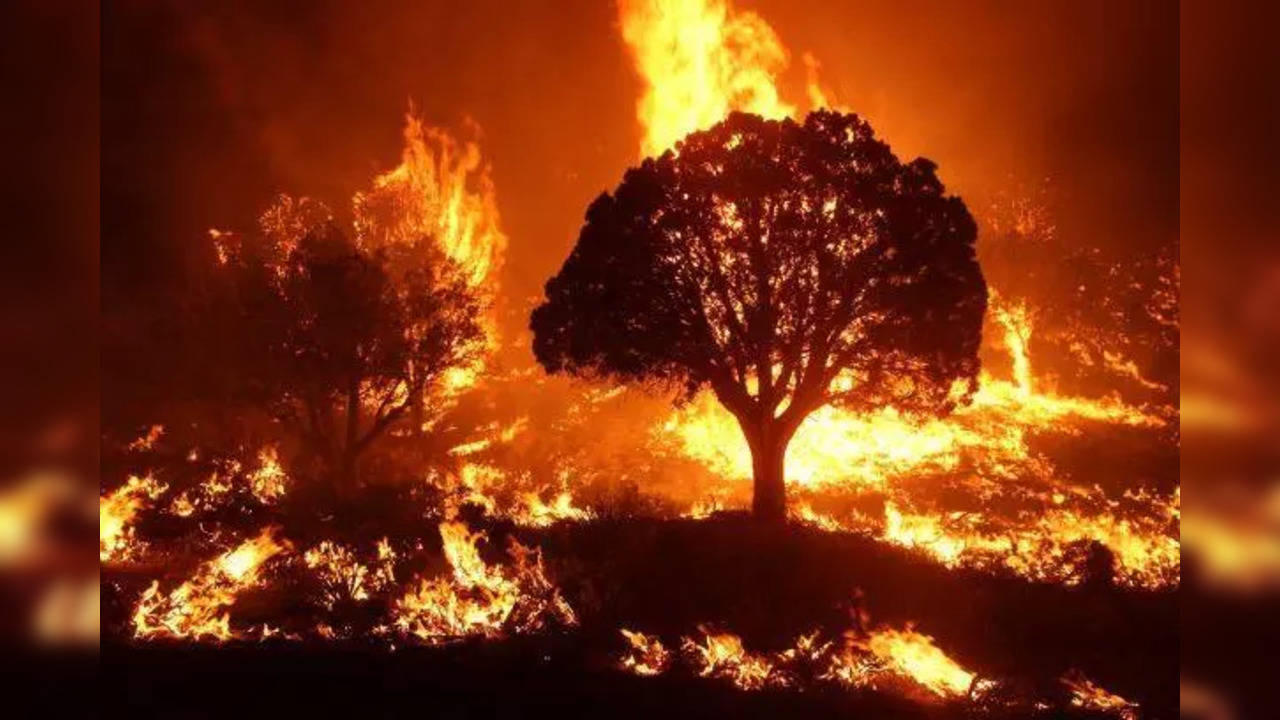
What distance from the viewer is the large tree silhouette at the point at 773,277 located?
66.9ft

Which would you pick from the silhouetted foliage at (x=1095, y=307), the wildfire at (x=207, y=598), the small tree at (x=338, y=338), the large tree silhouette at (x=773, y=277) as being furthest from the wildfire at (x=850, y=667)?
the silhouetted foliage at (x=1095, y=307)

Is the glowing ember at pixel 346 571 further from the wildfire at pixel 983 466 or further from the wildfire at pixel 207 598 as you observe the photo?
the wildfire at pixel 983 466

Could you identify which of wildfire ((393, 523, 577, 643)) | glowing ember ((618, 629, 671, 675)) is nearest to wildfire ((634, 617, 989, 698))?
glowing ember ((618, 629, 671, 675))

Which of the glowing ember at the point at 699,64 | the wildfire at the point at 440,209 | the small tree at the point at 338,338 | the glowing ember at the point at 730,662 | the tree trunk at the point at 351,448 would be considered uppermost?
the glowing ember at the point at 699,64

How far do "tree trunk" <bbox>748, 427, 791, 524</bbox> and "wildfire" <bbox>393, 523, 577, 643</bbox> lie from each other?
243 inches

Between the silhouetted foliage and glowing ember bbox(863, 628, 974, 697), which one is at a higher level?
the silhouetted foliage

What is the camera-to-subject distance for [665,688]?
40.4ft

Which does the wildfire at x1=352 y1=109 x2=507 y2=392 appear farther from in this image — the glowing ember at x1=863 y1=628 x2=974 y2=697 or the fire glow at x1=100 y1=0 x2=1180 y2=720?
the glowing ember at x1=863 y1=628 x2=974 y2=697

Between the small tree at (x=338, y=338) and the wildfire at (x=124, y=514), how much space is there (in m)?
4.61

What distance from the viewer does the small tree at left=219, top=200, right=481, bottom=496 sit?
28.8m

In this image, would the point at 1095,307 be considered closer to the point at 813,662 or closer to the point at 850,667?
the point at 850,667

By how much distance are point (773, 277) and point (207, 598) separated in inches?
582

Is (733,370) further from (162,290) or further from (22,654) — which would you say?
(162,290)

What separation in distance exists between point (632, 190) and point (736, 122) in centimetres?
318
